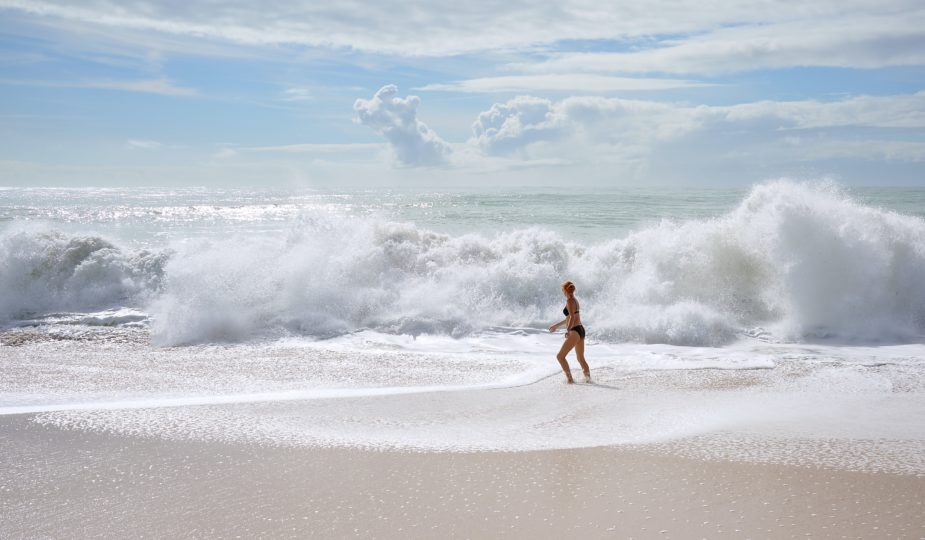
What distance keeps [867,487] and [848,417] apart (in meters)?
1.95

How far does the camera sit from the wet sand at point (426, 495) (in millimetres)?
4242

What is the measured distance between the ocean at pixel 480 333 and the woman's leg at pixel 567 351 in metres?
0.17

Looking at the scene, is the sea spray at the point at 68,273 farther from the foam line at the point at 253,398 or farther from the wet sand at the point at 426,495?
the wet sand at the point at 426,495

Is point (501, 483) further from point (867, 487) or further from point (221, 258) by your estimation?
point (221, 258)

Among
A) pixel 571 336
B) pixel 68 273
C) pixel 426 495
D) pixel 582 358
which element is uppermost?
pixel 68 273

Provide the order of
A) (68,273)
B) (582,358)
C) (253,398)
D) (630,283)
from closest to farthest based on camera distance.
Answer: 1. (253,398)
2. (582,358)
3. (630,283)
4. (68,273)

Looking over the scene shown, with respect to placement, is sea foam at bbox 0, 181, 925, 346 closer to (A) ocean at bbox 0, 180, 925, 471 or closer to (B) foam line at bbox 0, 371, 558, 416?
(A) ocean at bbox 0, 180, 925, 471

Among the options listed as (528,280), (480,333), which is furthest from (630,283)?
(480,333)

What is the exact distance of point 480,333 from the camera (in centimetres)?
1172

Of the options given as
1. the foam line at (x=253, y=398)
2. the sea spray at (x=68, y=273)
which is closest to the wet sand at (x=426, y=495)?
the foam line at (x=253, y=398)

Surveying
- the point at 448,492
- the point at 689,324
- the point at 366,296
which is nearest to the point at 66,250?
the point at 366,296

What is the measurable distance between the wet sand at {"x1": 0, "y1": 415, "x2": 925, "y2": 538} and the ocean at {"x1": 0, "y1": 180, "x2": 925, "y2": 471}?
453 mm

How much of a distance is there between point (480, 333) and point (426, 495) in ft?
23.0

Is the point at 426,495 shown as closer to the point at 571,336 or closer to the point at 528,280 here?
the point at 571,336
